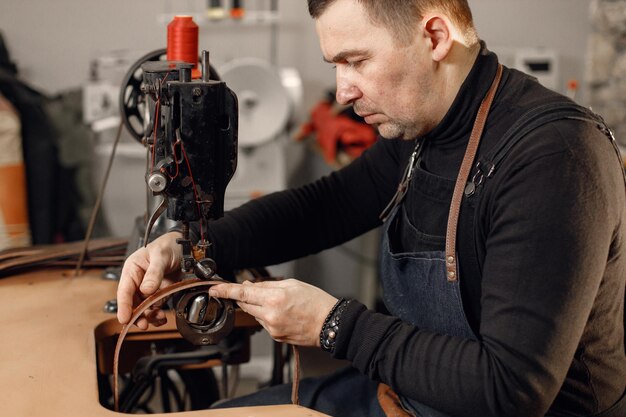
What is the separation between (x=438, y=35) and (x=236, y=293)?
56 centimetres

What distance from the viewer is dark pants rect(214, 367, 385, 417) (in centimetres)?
153

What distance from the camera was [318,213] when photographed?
1.81 m

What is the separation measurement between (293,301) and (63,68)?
8.58ft

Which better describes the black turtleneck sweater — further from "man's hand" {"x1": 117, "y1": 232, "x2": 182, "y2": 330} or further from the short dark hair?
"man's hand" {"x1": 117, "y1": 232, "x2": 182, "y2": 330}

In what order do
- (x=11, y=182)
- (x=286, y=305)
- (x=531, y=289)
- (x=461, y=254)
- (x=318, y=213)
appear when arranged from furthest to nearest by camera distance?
1. (x=11, y=182)
2. (x=318, y=213)
3. (x=461, y=254)
4. (x=286, y=305)
5. (x=531, y=289)

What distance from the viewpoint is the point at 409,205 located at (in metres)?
1.55

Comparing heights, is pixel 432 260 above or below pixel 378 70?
below

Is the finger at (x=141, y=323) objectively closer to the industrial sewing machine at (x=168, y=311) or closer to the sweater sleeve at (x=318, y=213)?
the industrial sewing machine at (x=168, y=311)

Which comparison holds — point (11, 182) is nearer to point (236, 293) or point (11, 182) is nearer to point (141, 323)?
point (141, 323)

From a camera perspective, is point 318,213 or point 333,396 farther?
point 318,213

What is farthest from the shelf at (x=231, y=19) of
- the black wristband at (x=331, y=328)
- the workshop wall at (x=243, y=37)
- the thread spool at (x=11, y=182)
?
the black wristband at (x=331, y=328)

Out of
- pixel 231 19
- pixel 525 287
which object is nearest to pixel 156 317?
pixel 525 287

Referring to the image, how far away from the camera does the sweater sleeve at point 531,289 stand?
1154 millimetres

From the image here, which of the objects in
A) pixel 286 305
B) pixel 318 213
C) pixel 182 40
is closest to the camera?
pixel 286 305
